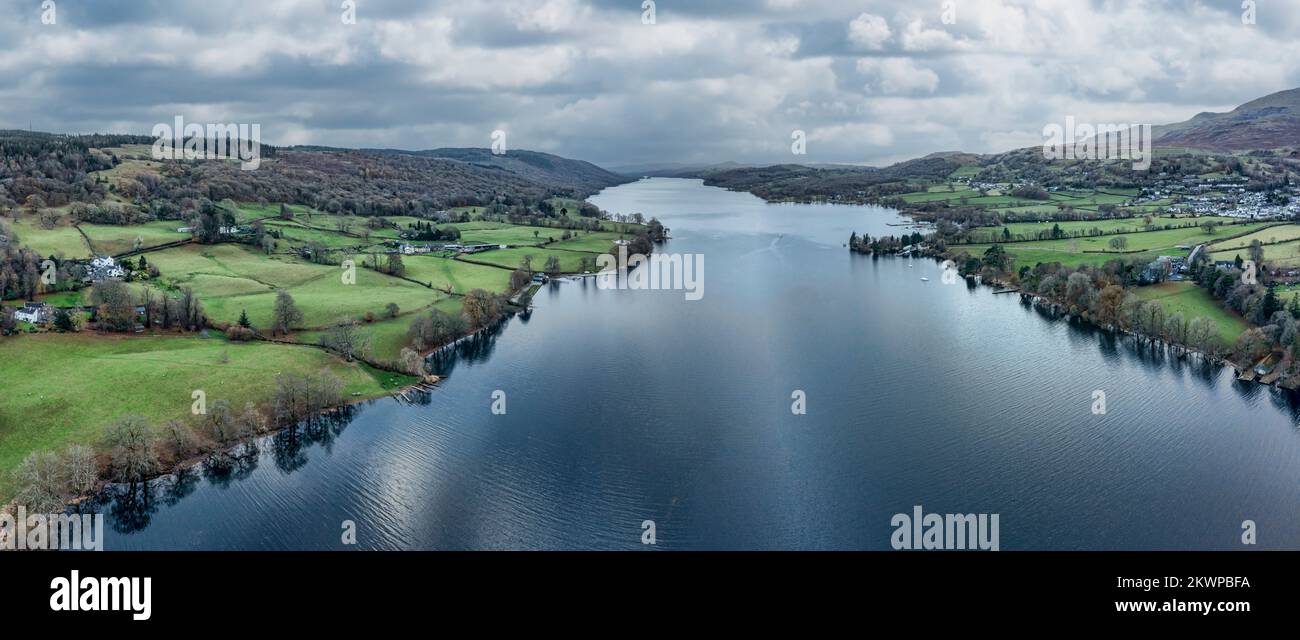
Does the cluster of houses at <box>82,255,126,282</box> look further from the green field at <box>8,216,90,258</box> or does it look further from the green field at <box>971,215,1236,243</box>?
the green field at <box>971,215,1236,243</box>

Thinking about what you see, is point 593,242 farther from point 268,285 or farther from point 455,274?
point 268,285

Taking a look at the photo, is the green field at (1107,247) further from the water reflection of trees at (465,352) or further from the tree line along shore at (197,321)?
→ the water reflection of trees at (465,352)

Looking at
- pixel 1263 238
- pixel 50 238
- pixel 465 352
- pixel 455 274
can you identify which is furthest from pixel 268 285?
pixel 1263 238

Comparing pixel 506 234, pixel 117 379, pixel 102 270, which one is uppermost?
pixel 506 234

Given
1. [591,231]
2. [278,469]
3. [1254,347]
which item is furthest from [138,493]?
[591,231]

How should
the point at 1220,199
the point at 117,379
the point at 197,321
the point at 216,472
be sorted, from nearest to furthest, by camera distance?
the point at 216,472 < the point at 117,379 < the point at 197,321 < the point at 1220,199

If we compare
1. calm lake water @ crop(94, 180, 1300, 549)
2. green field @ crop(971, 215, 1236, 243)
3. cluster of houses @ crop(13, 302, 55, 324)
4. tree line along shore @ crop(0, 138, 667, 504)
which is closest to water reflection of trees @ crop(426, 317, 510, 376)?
calm lake water @ crop(94, 180, 1300, 549)
